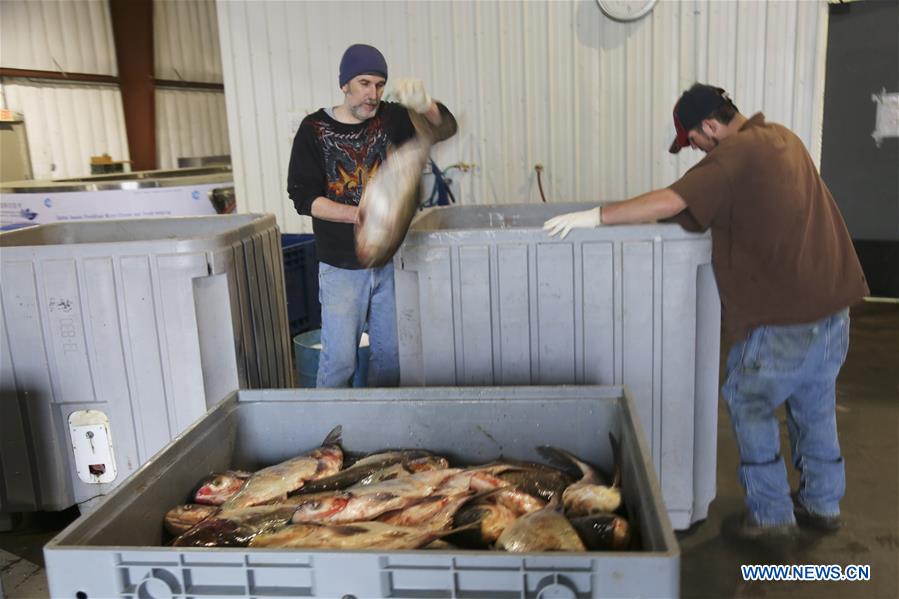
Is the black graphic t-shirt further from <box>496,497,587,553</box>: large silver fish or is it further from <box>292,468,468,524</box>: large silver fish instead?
<box>496,497,587,553</box>: large silver fish

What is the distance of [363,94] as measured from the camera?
2.68m

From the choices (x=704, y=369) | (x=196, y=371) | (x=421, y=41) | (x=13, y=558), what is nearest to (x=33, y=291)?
(x=196, y=371)

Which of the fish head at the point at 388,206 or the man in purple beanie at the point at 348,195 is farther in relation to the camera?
the man in purple beanie at the point at 348,195

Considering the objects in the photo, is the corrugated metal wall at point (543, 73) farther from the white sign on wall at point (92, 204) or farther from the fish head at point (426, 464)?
the fish head at point (426, 464)

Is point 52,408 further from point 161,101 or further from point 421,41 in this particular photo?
point 161,101

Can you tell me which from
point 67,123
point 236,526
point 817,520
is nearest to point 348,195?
point 236,526

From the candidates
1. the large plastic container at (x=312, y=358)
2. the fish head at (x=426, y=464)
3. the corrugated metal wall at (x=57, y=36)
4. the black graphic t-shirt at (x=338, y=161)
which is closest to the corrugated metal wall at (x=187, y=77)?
the corrugated metal wall at (x=57, y=36)

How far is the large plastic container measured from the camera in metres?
3.21

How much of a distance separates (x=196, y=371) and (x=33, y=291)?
Answer: 57 cm

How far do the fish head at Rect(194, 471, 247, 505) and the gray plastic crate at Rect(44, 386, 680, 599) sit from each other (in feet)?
0.12

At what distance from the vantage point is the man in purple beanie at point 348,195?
2.68 metres

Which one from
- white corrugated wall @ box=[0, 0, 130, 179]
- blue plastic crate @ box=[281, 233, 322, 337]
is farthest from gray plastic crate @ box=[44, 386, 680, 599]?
white corrugated wall @ box=[0, 0, 130, 179]

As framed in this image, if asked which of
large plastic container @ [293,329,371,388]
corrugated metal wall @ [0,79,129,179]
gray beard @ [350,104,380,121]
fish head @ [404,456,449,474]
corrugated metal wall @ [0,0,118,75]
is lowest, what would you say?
large plastic container @ [293,329,371,388]

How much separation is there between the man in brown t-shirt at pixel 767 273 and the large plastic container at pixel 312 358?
52.3 inches
